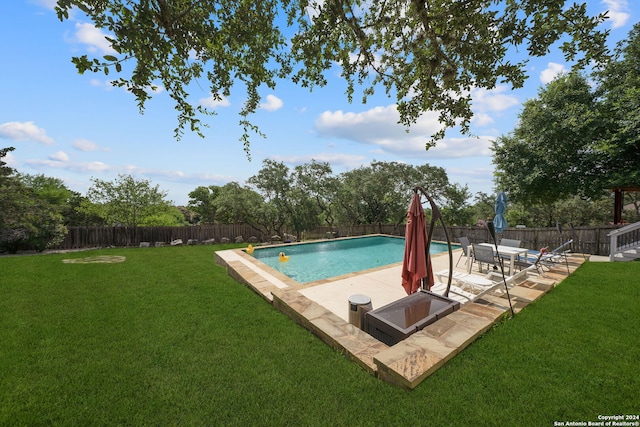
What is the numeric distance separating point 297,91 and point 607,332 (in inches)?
252

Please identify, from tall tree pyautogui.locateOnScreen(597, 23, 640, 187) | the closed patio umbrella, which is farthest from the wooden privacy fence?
the closed patio umbrella

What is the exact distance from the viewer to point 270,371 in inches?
115

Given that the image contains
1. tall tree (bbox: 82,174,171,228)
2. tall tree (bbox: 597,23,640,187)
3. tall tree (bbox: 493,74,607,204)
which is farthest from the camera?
tall tree (bbox: 82,174,171,228)

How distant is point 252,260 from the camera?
934 centimetres

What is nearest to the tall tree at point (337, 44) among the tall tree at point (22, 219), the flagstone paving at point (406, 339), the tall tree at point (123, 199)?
the flagstone paving at point (406, 339)

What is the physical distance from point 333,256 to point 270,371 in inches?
422

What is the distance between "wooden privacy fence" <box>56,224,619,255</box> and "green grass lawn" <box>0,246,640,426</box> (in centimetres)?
854

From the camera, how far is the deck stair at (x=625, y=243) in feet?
30.3

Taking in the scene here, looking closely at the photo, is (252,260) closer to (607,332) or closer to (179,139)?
(179,139)

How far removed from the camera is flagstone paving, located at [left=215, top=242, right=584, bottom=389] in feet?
9.18

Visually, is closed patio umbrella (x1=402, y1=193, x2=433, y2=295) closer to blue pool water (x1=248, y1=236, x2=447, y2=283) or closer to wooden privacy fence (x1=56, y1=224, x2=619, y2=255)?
blue pool water (x1=248, y1=236, x2=447, y2=283)

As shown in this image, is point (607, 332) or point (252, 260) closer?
point (607, 332)

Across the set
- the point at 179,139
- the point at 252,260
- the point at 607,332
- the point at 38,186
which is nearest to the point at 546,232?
the point at 607,332

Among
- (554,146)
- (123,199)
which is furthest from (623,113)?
(123,199)
